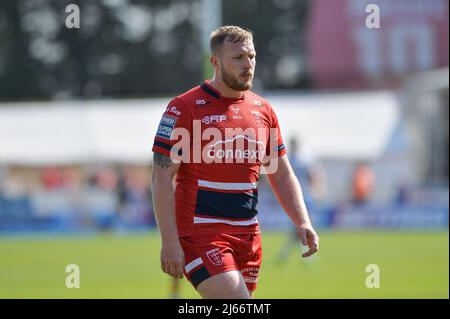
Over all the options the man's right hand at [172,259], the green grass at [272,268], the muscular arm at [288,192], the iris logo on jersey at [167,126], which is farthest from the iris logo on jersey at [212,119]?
the green grass at [272,268]

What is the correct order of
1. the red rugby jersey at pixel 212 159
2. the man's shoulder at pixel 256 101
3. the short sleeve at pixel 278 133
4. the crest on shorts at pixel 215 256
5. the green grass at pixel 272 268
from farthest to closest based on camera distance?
the green grass at pixel 272 268 → the short sleeve at pixel 278 133 → the man's shoulder at pixel 256 101 → the red rugby jersey at pixel 212 159 → the crest on shorts at pixel 215 256

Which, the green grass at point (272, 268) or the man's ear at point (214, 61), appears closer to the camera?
the man's ear at point (214, 61)

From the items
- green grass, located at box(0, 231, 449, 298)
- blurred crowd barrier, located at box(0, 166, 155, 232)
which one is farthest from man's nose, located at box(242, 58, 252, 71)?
blurred crowd barrier, located at box(0, 166, 155, 232)

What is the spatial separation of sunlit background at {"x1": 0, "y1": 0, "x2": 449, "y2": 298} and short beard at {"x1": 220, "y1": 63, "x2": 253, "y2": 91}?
6313 millimetres

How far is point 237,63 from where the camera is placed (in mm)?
6414

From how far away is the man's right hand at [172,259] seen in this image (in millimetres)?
6109

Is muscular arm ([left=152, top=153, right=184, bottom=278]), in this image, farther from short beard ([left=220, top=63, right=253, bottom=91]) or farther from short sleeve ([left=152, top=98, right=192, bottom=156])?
short beard ([left=220, top=63, right=253, bottom=91])

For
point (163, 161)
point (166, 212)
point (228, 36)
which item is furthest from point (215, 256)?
point (228, 36)

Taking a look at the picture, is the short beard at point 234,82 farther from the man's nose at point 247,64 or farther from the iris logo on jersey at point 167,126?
the iris logo on jersey at point 167,126

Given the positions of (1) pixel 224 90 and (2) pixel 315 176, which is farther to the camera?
(2) pixel 315 176

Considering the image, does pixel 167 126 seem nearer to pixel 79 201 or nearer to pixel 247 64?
pixel 247 64

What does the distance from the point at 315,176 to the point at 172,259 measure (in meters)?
11.9

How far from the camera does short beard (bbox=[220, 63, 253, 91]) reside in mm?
6438
